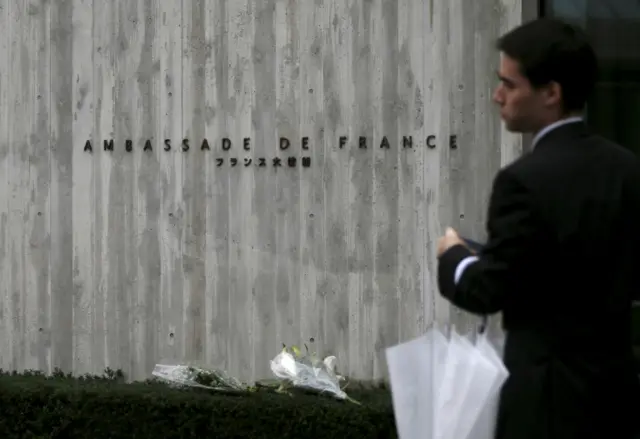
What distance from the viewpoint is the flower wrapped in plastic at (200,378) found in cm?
563

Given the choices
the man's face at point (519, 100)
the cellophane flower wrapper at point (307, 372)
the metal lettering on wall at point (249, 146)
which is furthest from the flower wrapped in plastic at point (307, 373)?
the man's face at point (519, 100)

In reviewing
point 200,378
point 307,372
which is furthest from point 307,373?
point 200,378

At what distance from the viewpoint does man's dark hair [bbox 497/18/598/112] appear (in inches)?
94.0

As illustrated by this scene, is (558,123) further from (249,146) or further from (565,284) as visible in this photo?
(249,146)

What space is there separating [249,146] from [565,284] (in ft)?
12.5

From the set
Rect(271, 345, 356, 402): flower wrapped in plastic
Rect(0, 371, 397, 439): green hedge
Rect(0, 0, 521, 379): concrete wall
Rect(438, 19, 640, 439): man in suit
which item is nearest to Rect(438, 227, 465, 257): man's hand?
Rect(438, 19, 640, 439): man in suit

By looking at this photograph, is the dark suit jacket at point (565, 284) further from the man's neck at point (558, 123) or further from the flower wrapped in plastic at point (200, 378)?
the flower wrapped in plastic at point (200, 378)

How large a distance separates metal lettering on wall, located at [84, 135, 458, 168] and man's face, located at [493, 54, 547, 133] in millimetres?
3204

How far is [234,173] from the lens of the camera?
19.7 ft

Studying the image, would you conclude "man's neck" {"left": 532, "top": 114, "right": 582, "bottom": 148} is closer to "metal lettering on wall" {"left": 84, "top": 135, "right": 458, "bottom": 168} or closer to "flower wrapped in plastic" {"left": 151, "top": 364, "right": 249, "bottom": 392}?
"metal lettering on wall" {"left": 84, "top": 135, "right": 458, "bottom": 168}

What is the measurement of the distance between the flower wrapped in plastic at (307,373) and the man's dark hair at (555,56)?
3.19 metres

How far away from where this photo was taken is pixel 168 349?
6137 mm

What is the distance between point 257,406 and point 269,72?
185 cm

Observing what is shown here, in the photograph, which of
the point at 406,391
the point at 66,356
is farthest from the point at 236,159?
the point at 406,391
